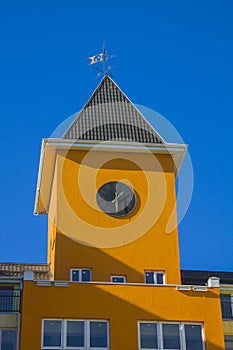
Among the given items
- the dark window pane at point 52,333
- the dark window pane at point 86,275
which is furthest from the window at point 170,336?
the dark window pane at point 86,275

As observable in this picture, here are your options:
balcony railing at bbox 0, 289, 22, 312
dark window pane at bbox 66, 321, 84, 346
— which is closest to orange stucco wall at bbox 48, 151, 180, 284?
balcony railing at bbox 0, 289, 22, 312

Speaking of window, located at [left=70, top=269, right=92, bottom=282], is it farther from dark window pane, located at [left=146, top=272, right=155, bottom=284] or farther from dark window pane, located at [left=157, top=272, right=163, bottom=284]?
dark window pane, located at [left=157, top=272, right=163, bottom=284]

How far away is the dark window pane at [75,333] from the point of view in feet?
105

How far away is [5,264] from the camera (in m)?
39.4

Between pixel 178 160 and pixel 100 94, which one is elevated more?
pixel 100 94

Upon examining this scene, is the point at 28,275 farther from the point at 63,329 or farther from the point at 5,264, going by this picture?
the point at 5,264

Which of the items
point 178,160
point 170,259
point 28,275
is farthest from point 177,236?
point 28,275

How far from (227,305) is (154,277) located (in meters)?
3.29

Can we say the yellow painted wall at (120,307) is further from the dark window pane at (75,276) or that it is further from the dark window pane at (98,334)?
the dark window pane at (75,276)

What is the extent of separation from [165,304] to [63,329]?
419cm

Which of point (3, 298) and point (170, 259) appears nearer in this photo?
point (3, 298)

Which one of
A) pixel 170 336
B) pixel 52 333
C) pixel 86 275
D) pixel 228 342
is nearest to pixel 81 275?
pixel 86 275

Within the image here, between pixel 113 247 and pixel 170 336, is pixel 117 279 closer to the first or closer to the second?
pixel 113 247

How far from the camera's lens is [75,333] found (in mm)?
32188
